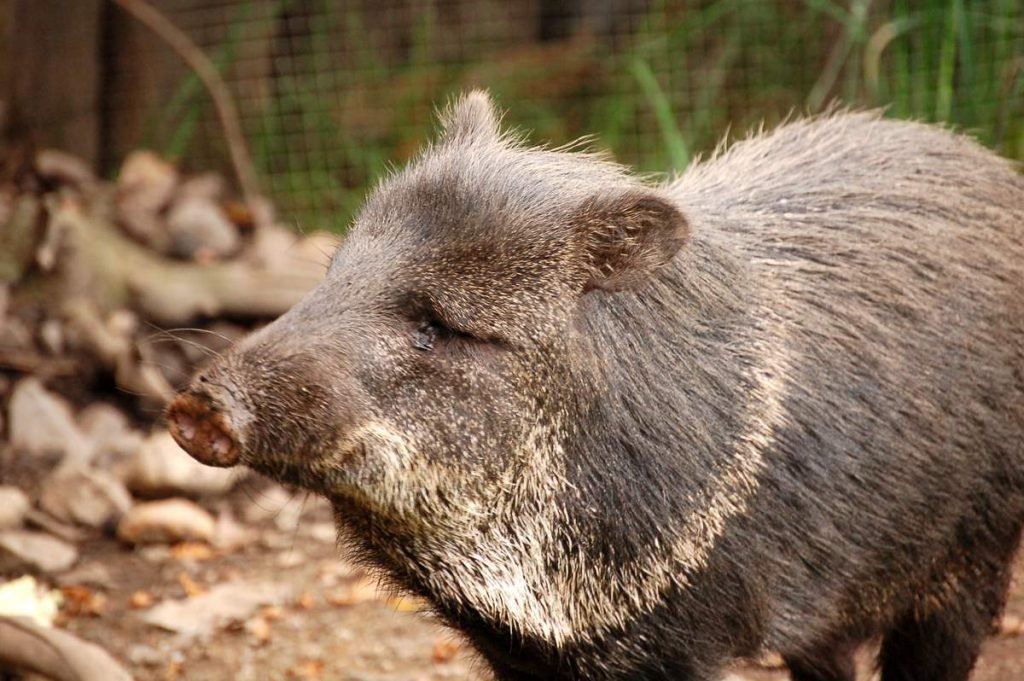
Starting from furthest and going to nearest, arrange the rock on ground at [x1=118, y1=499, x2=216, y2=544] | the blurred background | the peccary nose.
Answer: the blurred background, the rock on ground at [x1=118, y1=499, x2=216, y2=544], the peccary nose

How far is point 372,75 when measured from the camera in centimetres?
757

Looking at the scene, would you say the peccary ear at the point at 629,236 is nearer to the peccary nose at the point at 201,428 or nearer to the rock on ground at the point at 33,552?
the peccary nose at the point at 201,428

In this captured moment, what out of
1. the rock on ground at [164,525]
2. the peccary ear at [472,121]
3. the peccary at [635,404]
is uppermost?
the peccary ear at [472,121]

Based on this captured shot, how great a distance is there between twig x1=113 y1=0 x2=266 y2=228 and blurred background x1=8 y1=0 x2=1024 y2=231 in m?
0.07

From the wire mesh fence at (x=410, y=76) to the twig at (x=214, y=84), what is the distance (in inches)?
3.1

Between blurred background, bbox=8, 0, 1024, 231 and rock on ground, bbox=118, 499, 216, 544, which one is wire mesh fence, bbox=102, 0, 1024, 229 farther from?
rock on ground, bbox=118, 499, 216, 544

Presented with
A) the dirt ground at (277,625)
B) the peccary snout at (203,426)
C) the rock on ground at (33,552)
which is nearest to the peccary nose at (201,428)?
the peccary snout at (203,426)

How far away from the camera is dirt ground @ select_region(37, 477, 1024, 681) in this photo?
445 centimetres

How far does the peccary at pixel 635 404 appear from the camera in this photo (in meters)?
2.97

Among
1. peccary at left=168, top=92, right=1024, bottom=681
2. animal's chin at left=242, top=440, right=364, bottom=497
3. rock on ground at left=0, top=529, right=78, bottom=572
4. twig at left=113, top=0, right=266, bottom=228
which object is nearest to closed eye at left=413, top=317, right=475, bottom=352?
peccary at left=168, top=92, right=1024, bottom=681

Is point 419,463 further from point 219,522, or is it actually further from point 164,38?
point 164,38

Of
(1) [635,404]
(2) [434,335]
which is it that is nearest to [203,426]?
(2) [434,335]

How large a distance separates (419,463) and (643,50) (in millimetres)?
4545

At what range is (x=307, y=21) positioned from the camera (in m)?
7.54
